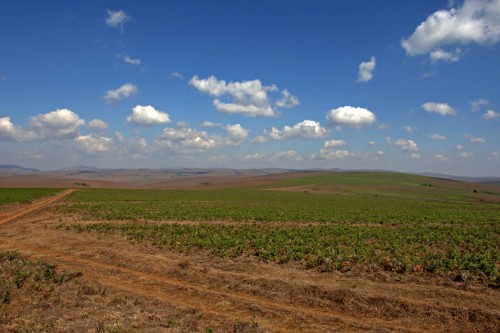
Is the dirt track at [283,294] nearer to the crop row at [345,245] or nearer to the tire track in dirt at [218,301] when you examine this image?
the tire track in dirt at [218,301]

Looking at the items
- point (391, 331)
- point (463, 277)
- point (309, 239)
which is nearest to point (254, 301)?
point (391, 331)

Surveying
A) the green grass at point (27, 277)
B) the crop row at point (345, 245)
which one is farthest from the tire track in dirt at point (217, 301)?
the crop row at point (345, 245)

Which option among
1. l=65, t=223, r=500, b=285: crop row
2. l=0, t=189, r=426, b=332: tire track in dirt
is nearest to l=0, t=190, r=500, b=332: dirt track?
l=0, t=189, r=426, b=332: tire track in dirt

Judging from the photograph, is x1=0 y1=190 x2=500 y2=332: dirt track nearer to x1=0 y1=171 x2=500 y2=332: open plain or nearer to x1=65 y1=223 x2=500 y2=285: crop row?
x1=0 y1=171 x2=500 y2=332: open plain

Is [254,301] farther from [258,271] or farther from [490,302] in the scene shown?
[490,302]

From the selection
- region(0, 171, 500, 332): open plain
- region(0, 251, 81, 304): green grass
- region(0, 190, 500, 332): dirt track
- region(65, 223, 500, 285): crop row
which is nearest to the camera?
region(0, 171, 500, 332): open plain

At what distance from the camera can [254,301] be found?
1195 cm

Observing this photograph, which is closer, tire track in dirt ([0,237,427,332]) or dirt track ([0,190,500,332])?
tire track in dirt ([0,237,427,332])

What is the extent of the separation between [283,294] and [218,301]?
8.25 ft

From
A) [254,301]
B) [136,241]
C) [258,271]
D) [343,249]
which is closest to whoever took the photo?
[254,301]

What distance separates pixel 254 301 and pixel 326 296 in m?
2.72

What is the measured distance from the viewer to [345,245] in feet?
70.7

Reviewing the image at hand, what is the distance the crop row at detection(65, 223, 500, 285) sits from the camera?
16.6 metres

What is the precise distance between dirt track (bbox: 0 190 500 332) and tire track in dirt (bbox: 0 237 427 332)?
0.03 metres
